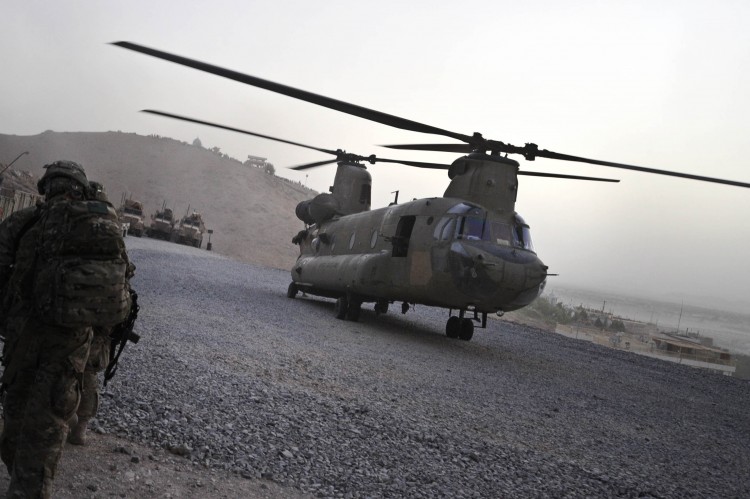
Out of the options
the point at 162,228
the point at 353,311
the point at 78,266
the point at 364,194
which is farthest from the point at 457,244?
the point at 162,228

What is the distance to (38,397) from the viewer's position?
283 cm

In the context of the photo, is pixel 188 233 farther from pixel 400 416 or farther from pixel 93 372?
pixel 93 372

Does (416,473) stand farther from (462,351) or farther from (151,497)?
(462,351)

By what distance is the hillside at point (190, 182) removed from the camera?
56.6 metres

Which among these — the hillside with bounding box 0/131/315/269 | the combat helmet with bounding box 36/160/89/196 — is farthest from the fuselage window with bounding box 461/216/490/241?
the hillside with bounding box 0/131/315/269

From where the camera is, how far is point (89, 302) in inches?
117

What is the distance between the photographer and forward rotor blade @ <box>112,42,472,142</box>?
208 inches

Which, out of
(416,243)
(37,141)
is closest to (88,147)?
(37,141)

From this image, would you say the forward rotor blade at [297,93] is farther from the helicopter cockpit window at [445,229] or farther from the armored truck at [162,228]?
the armored truck at [162,228]

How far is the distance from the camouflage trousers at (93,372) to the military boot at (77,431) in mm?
25

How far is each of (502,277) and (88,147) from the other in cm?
8285

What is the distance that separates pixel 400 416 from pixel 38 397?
10.3 ft

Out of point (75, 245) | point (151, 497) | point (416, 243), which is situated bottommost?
point (151, 497)

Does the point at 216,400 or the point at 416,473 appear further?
the point at 216,400
